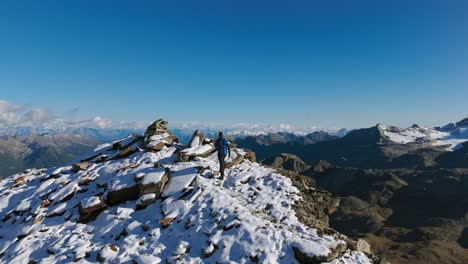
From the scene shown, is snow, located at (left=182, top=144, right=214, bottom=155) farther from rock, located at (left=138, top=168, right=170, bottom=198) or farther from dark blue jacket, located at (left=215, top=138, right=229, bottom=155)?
rock, located at (left=138, top=168, right=170, bottom=198)

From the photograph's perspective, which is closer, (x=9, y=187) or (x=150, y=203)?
(x=150, y=203)

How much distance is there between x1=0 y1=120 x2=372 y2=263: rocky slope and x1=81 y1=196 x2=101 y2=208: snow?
79 mm

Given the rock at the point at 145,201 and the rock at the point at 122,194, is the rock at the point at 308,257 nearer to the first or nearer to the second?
the rock at the point at 145,201

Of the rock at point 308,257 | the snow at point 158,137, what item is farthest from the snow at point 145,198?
the rock at point 308,257

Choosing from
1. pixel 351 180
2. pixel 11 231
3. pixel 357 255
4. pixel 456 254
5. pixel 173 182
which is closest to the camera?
pixel 357 255

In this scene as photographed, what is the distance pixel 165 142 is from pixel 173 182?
9.37 metres

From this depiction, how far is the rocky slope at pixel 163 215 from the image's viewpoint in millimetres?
16797

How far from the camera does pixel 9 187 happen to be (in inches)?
1153

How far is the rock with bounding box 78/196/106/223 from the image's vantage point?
21.7m

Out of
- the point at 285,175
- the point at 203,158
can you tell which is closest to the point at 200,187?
the point at 203,158

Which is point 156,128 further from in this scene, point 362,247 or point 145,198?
point 362,247

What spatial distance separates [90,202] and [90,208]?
0.60 meters

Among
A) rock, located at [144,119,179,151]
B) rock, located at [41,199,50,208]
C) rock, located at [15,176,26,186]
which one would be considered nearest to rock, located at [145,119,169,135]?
rock, located at [144,119,179,151]

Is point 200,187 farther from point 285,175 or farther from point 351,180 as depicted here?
point 351,180
